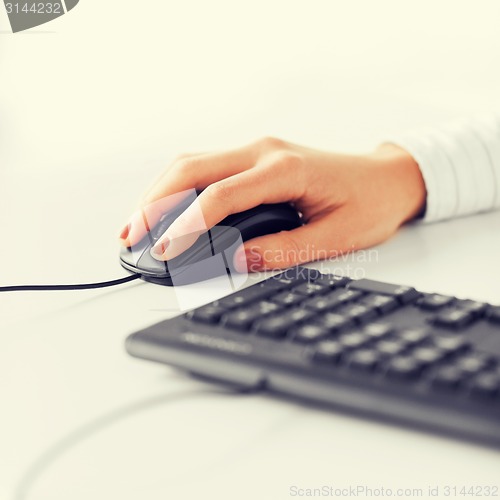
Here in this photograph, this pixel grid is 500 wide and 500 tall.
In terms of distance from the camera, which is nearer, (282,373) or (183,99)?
(282,373)

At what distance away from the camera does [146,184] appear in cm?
104

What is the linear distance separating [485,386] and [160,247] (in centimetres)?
36

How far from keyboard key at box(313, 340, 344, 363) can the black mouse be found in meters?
0.26

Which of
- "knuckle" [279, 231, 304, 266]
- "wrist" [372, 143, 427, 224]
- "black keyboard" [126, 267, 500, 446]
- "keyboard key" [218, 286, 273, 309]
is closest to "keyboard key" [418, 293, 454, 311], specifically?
"black keyboard" [126, 267, 500, 446]

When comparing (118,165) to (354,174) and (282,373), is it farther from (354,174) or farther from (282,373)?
(282,373)

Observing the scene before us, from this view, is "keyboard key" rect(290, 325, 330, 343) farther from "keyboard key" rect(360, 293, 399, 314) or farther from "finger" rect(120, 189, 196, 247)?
"finger" rect(120, 189, 196, 247)

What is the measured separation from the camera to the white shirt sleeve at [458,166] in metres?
0.87

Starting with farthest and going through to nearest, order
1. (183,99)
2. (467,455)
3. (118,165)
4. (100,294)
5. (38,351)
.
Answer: (183,99) → (118,165) → (100,294) → (38,351) → (467,455)

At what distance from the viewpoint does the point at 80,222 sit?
2.96 ft

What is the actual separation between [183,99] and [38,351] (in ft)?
2.69

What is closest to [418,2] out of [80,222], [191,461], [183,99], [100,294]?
[183,99]

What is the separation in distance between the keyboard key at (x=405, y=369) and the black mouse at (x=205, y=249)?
294 mm

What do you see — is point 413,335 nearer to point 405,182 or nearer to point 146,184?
point 405,182

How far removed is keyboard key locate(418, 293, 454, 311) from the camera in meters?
0.52
